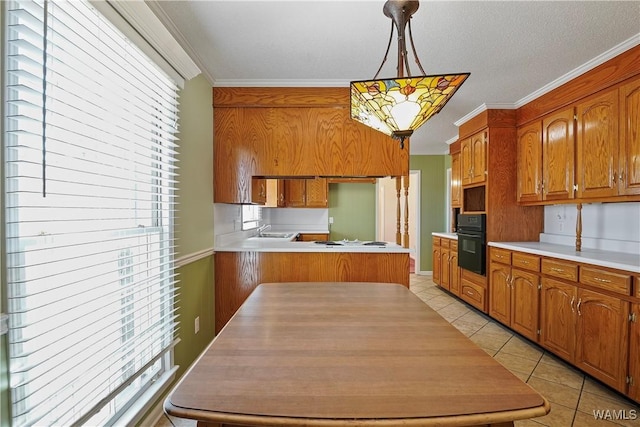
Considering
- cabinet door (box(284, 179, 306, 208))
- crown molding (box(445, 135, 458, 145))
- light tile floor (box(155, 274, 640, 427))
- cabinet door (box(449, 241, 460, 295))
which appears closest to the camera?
light tile floor (box(155, 274, 640, 427))

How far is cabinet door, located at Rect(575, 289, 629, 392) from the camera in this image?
188 centimetres

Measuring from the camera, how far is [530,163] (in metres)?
3.09

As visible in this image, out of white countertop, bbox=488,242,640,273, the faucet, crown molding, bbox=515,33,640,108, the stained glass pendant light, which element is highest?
crown molding, bbox=515,33,640,108

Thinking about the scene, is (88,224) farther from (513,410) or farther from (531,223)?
(531,223)

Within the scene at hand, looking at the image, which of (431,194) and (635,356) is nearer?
(635,356)

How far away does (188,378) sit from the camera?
2.66ft

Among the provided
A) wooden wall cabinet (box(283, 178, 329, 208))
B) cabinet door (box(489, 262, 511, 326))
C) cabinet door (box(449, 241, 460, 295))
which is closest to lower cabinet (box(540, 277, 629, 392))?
cabinet door (box(489, 262, 511, 326))

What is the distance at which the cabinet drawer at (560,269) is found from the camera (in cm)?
223

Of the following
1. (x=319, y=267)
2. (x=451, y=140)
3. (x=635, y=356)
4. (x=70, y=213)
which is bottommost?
(x=635, y=356)

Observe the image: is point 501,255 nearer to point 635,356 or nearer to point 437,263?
point 635,356

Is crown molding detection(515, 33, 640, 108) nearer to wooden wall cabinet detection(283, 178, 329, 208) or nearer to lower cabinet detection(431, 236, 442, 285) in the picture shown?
lower cabinet detection(431, 236, 442, 285)

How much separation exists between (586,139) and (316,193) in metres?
3.38

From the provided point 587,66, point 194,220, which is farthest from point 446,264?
point 194,220

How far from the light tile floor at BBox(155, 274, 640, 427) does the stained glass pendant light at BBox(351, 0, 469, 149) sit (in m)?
1.92
